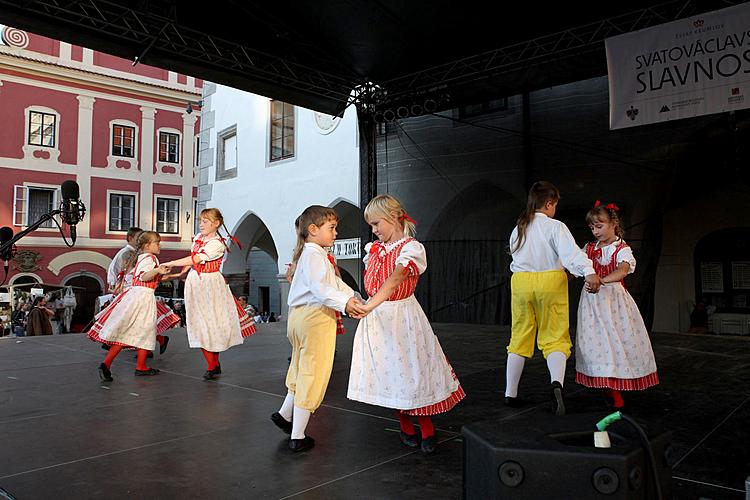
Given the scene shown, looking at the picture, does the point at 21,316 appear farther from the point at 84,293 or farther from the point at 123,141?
the point at 123,141

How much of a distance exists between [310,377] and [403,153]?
23.8 feet

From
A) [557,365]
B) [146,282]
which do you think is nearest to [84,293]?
[146,282]

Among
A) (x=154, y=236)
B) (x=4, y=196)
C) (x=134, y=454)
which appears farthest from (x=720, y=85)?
(x=4, y=196)

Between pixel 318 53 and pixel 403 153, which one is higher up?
pixel 318 53

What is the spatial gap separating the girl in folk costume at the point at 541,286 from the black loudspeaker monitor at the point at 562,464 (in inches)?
80.9

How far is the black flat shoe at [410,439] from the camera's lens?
2707 millimetres

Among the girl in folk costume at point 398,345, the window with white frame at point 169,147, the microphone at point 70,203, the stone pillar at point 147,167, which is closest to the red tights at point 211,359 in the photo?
the girl in folk costume at point 398,345

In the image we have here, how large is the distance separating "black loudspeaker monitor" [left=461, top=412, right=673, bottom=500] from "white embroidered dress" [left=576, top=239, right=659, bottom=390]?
7.16 feet

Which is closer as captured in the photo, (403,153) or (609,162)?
(609,162)

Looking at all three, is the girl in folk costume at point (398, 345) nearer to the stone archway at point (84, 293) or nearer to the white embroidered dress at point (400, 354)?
the white embroidered dress at point (400, 354)

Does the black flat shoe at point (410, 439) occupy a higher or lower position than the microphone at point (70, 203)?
lower

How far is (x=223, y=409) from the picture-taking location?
352cm

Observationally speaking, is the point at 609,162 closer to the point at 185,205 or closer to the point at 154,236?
the point at 154,236

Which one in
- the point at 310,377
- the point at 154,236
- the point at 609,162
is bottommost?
the point at 310,377
